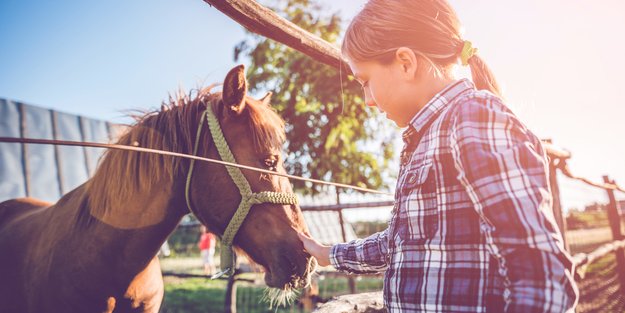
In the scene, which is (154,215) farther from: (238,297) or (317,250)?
(238,297)

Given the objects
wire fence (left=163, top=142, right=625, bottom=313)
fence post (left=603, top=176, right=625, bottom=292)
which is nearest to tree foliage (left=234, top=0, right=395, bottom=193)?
wire fence (left=163, top=142, right=625, bottom=313)

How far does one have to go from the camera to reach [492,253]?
0.84m

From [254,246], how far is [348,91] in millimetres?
6311

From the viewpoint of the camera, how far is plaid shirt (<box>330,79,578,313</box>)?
0.75m

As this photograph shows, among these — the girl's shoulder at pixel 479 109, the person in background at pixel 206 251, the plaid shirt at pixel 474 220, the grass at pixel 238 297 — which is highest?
the girl's shoulder at pixel 479 109

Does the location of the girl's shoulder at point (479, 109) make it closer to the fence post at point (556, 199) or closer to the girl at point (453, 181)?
the girl at point (453, 181)

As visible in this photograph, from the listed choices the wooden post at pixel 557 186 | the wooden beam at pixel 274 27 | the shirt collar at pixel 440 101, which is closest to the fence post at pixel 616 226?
the wooden post at pixel 557 186

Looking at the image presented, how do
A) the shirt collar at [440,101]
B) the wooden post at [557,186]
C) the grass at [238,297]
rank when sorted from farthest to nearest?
the grass at [238,297] → the wooden post at [557,186] → the shirt collar at [440,101]

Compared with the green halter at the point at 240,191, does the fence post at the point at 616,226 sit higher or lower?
lower

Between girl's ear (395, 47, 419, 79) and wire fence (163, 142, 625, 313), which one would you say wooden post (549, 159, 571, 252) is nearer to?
wire fence (163, 142, 625, 313)

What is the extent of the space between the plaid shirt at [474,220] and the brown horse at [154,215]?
0.67 meters

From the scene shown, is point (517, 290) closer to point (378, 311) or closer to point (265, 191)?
point (265, 191)

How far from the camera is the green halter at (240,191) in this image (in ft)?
5.29

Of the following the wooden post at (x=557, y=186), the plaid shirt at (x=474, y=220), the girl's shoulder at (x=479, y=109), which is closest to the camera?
the plaid shirt at (x=474, y=220)
